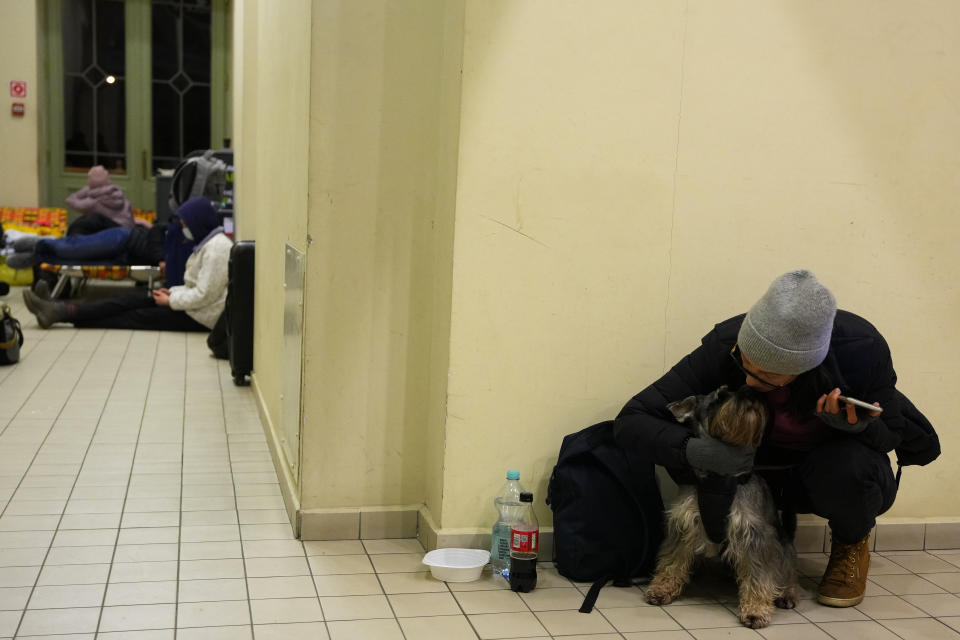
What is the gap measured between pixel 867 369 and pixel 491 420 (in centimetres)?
114

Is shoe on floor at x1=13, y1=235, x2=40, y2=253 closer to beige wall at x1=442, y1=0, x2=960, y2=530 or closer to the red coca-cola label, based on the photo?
beige wall at x1=442, y1=0, x2=960, y2=530

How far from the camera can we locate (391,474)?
10.8 feet

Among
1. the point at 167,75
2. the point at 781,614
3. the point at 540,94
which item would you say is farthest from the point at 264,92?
the point at 167,75

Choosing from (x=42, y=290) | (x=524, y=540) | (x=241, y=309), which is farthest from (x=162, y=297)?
(x=524, y=540)

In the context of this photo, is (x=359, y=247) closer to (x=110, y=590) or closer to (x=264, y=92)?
(x=110, y=590)

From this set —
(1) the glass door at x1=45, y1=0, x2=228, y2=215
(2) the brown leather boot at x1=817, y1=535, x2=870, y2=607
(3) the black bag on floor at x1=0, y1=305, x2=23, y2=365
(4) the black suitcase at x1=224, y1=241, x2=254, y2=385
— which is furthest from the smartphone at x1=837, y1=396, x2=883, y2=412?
(1) the glass door at x1=45, y1=0, x2=228, y2=215

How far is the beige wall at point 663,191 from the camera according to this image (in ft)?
9.77

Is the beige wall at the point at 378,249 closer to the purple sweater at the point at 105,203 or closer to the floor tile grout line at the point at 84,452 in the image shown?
the floor tile grout line at the point at 84,452

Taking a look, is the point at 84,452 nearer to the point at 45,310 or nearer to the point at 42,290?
the point at 45,310

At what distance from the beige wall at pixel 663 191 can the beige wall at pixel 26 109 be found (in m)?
8.58

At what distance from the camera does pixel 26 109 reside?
1004cm

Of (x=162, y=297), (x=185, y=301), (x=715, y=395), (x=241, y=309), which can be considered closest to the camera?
(x=715, y=395)

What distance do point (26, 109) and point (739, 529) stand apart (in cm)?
954

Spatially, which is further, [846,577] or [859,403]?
[846,577]
